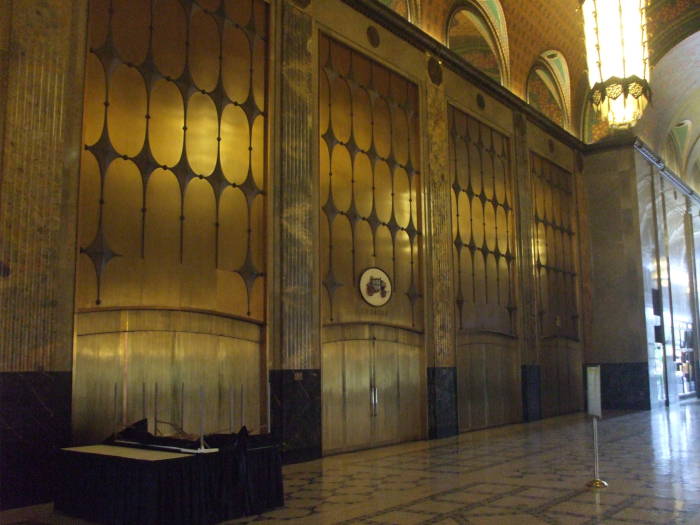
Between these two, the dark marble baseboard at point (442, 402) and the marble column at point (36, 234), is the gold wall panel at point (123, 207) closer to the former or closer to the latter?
the marble column at point (36, 234)

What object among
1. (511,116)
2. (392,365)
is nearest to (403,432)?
(392,365)

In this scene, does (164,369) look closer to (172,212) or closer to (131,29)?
(172,212)

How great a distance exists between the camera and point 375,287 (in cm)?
1113

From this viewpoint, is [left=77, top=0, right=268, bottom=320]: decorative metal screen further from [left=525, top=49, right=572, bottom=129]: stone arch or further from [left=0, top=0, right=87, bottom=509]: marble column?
[left=525, top=49, right=572, bottom=129]: stone arch

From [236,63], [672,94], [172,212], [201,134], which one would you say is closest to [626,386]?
[672,94]

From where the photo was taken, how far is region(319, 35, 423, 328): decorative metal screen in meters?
10.5

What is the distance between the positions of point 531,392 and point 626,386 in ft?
14.8

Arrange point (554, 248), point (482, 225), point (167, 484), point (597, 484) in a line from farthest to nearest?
point (554, 248)
point (482, 225)
point (597, 484)
point (167, 484)

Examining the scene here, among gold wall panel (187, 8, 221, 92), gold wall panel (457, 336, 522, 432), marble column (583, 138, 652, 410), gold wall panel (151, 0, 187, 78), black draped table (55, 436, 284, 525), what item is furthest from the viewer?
marble column (583, 138, 652, 410)

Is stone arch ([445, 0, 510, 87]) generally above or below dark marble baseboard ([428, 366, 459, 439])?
above

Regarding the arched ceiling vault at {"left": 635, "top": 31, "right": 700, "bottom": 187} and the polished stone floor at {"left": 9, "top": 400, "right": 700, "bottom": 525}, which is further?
the arched ceiling vault at {"left": 635, "top": 31, "right": 700, "bottom": 187}

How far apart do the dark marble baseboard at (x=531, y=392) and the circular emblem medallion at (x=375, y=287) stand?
5289 millimetres

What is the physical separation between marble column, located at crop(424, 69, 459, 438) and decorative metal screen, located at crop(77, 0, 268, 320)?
13.4 ft

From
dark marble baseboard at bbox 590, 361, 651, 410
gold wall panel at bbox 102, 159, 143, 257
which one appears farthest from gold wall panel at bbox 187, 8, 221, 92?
dark marble baseboard at bbox 590, 361, 651, 410
